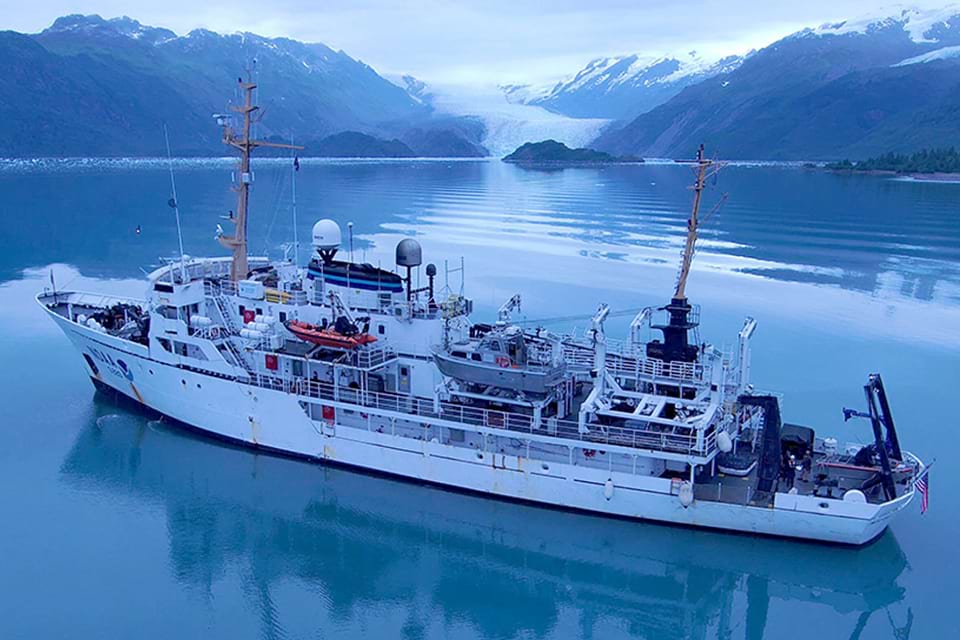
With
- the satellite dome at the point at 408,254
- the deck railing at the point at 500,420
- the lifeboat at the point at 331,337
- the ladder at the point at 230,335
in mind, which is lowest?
the deck railing at the point at 500,420

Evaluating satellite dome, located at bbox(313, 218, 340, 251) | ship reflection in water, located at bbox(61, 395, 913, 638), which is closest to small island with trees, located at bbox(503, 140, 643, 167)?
satellite dome, located at bbox(313, 218, 340, 251)

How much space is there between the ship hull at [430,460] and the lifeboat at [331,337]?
60.9 inches

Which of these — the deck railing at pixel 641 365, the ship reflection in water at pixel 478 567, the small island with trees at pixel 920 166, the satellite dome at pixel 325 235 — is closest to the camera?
the ship reflection in water at pixel 478 567

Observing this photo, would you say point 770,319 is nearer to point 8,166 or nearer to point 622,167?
point 622,167

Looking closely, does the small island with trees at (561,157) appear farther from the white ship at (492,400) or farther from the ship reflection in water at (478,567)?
the ship reflection in water at (478,567)

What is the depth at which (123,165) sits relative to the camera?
13462 centimetres

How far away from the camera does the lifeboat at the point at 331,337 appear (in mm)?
19781

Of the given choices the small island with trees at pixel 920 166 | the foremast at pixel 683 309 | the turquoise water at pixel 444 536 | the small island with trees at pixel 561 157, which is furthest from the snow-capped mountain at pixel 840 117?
the foremast at pixel 683 309

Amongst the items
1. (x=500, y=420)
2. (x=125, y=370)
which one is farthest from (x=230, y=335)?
(x=500, y=420)

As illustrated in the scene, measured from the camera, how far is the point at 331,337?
1992cm

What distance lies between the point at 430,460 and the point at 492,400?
2297mm

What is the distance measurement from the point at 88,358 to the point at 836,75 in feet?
695

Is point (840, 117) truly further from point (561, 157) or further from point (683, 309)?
point (683, 309)

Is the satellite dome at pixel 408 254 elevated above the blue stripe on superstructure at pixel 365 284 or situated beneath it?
elevated above
